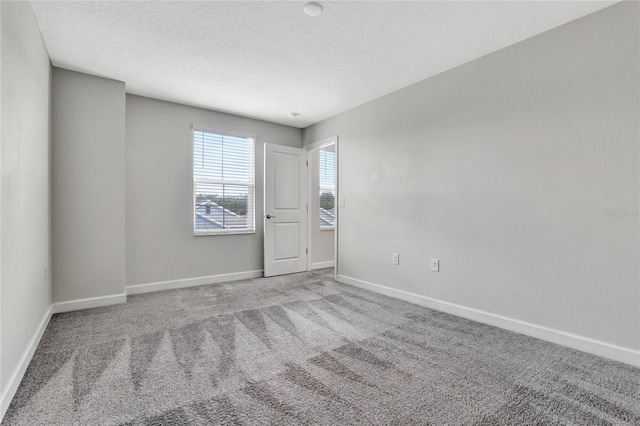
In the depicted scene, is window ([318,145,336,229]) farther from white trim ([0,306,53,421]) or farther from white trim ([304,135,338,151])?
white trim ([0,306,53,421])

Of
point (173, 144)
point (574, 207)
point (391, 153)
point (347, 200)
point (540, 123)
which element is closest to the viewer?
point (574, 207)

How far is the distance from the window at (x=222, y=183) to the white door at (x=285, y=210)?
0.89 ft

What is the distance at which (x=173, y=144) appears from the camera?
4.00 metres

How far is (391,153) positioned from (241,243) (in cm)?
250

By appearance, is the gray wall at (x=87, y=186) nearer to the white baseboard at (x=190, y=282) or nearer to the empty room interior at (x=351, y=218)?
the empty room interior at (x=351, y=218)

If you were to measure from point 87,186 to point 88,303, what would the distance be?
1.22 metres

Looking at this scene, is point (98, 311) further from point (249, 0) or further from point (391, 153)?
point (391, 153)

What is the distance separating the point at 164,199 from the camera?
3.94 meters

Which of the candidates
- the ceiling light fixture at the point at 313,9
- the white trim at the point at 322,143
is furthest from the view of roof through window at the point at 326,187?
the ceiling light fixture at the point at 313,9

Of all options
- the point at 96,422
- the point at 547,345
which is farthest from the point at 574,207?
the point at 96,422

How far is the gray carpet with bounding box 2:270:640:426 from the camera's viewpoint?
1521mm

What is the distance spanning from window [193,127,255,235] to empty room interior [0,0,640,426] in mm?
79

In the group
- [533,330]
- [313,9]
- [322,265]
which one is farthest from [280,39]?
[322,265]

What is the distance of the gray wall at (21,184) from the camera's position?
160cm
